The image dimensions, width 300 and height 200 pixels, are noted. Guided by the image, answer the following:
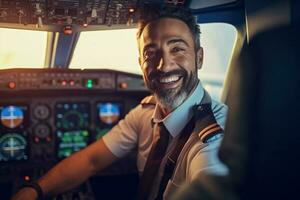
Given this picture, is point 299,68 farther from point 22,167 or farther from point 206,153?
point 22,167

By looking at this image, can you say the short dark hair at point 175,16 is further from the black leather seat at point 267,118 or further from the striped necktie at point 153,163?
the black leather seat at point 267,118

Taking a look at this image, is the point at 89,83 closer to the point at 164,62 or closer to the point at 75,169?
the point at 75,169

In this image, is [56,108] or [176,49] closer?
[176,49]

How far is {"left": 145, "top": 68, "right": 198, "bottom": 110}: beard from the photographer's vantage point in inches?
74.4

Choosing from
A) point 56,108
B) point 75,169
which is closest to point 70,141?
point 56,108

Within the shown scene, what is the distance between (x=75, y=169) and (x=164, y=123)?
0.57 metres

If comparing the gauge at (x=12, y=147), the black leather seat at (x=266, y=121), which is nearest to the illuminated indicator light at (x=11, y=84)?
the gauge at (x=12, y=147)

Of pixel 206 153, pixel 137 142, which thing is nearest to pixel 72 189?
pixel 137 142

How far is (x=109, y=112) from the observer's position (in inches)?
111

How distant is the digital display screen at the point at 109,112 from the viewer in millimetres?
2799

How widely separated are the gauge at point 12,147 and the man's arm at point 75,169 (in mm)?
684

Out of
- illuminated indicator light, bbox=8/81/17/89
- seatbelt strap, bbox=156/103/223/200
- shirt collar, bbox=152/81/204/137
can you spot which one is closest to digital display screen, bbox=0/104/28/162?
illuminated indicator light, bbox=8/81/17/89

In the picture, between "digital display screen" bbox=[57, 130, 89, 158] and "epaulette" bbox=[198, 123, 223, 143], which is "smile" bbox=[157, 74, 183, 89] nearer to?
"epaulette" bbox=[198, 123, 223, 143]

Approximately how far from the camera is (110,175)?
2.72 metres
